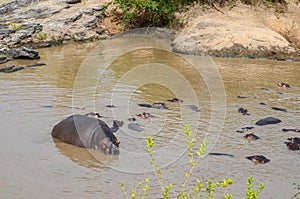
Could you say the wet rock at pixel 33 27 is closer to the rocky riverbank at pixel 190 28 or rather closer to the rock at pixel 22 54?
the rocky riverbank at pixel 190 28

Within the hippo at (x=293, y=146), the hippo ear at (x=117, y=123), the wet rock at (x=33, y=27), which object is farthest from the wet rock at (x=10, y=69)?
the hippo at (x=293, y=146)

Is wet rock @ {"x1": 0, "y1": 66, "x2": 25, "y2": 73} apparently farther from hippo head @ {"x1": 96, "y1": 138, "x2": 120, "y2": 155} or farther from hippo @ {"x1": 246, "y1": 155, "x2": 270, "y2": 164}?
hippo @ {"x1": 246, "y1": 155, "x2": 270, "y2": 164}

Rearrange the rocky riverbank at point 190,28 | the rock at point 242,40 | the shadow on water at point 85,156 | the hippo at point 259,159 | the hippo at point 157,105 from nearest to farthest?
the shadow on water at point 85,156, the hippo at point 259,159, the hippo at point 157,105, the rock at point 242,40, the rocky riverbank at point 190,28

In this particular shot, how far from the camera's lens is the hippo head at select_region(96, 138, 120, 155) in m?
6.36

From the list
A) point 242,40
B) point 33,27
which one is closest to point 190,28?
point 242,40

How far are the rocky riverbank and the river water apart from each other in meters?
0.67

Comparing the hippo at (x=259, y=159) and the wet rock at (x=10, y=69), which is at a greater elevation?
the wet rock at (x=10, y=69)

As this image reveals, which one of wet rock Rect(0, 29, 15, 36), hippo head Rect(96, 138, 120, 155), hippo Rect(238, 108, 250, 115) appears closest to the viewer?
hippo head Rect(96, 138, 120, 155)

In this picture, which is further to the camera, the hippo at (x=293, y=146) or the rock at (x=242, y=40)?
the rock at (x=242, y=40)

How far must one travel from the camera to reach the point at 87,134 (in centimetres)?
659

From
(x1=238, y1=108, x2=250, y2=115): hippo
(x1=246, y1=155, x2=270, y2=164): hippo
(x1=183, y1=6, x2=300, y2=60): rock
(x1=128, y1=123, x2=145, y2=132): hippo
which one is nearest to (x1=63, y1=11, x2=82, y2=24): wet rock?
(x1=183, y1=6, x2=300, y2=60): rock

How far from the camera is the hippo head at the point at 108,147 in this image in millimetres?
6359

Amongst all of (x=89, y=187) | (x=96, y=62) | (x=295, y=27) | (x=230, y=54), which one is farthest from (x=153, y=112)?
(x=295, y=27)

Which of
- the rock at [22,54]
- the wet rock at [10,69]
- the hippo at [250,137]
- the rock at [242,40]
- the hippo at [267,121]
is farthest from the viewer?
the rock at [242,40]
